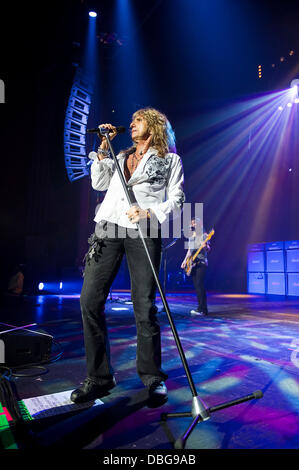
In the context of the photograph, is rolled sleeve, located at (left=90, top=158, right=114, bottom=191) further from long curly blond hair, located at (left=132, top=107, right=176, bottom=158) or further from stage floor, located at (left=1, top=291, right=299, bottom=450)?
stage floor, located at (left=1, top=291, right=299, bottom=450)

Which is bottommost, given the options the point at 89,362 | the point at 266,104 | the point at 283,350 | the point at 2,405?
the point at 283,350

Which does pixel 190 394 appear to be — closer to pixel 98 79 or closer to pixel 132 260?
pixel 132 260

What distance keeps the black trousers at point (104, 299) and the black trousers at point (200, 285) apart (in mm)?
3825

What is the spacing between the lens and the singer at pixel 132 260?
5.82 feet

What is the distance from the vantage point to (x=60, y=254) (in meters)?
9.77

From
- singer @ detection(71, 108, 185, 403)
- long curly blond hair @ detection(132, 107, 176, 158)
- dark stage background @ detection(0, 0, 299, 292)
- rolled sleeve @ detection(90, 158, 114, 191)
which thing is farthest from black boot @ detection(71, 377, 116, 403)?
dark stage background @ detection(0, 0, 299, 292)

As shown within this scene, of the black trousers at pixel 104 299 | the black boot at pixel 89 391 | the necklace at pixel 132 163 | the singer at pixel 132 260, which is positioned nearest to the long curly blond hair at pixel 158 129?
the singer at pixel 132 260

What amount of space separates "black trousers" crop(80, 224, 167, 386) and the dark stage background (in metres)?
6.33

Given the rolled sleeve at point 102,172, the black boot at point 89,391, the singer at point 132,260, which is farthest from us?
the rolled sleeve at point 102,172

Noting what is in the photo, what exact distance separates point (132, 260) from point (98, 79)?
9.32 m

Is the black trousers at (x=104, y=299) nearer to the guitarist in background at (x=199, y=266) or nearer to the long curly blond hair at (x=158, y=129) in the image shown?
the long curly blond hair at (x=158, y=129)
